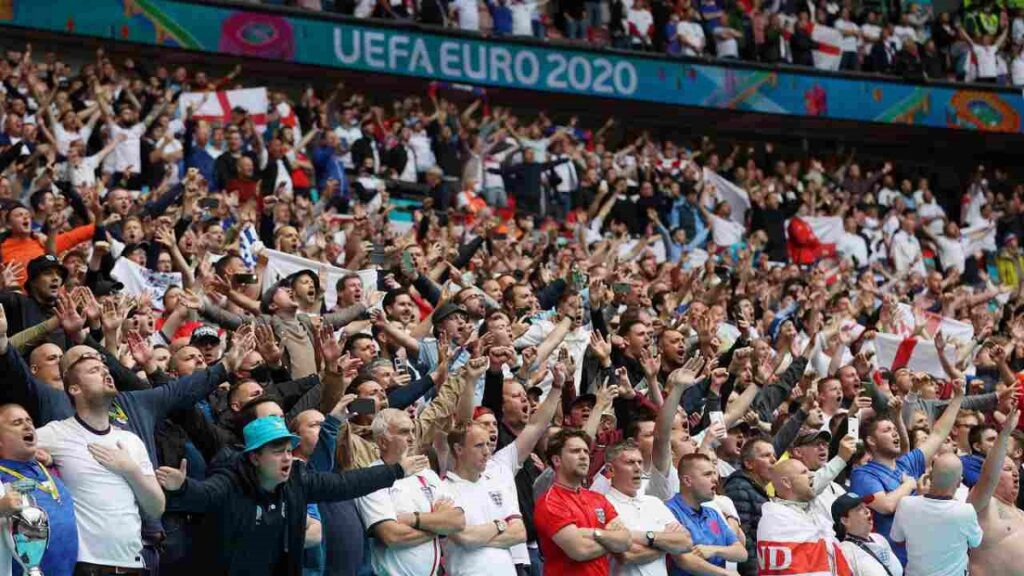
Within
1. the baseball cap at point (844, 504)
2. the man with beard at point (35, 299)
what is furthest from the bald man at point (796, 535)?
the man with beard at point (35, 299)

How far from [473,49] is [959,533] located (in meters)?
16.1

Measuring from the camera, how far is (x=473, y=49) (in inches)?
992

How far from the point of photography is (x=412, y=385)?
9539mm

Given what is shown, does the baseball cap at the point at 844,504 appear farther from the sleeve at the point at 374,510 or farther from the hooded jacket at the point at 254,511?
the hooded jacket at the point at 254,511

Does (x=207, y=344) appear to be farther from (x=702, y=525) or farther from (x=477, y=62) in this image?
(x=477, y=62)

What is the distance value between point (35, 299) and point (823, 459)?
468 centimetres

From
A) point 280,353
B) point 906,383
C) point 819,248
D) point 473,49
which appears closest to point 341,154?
point 473,49

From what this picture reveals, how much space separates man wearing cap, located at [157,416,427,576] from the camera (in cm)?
752

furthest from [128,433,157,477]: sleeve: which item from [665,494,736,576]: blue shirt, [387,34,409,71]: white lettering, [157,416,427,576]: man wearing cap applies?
[387,34,409,71]: white lettering

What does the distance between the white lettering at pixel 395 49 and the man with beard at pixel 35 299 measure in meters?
15.0

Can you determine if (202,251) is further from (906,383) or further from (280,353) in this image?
(906,383)

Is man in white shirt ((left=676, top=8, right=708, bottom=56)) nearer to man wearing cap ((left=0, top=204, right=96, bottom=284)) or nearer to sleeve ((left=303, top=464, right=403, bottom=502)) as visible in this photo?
man wearing cap ((left=0, top=204, right=96, bottom=284))

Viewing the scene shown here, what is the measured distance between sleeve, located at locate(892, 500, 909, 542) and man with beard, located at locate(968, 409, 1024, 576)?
48 centimetres

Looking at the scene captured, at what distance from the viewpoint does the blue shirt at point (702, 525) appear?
930 centimetres
